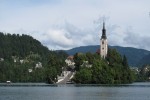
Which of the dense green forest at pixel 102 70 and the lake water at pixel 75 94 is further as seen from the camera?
the dense green forest at pixel 102 70

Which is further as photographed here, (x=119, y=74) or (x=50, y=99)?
(x=119, y=74)

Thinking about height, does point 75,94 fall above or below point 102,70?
below

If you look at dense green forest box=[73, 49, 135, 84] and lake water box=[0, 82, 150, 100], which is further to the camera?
dense green forest box=[73, 49, 135, 84]

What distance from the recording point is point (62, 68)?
179125mm

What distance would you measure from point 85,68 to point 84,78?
164 inches

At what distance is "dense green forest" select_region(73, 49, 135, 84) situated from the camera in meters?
Result: 163

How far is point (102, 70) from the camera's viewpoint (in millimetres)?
163750

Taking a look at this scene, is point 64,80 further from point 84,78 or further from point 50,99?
point 50,99

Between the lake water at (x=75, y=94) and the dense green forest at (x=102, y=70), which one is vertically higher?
the dense green forest at (x=102, y=70)

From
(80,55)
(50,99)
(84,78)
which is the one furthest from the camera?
(80,55)

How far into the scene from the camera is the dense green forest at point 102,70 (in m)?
163

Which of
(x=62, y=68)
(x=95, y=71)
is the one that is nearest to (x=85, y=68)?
(x=95, y=71)

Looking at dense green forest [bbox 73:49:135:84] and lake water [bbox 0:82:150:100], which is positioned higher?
dense green forest [bbox 73:49:135:84]

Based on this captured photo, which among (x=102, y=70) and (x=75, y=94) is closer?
(x=75, y=94)
